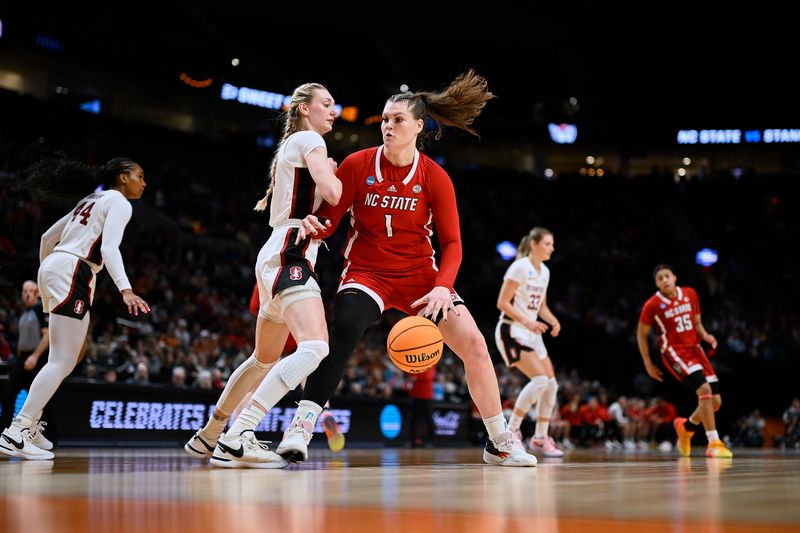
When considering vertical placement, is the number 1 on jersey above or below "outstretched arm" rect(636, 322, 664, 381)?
above

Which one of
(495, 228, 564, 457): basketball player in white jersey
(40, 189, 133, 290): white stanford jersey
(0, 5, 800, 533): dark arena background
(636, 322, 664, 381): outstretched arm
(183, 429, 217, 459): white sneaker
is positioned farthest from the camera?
(636, 322, 664, 381): outstretched arm

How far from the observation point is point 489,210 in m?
32.5

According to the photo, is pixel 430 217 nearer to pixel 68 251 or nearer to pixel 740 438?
pixel 68 251

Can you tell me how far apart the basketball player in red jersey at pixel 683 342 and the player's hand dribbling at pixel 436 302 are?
225 inches

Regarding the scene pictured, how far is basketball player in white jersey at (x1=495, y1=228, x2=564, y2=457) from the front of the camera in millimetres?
9445

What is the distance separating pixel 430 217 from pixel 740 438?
64.3 ft

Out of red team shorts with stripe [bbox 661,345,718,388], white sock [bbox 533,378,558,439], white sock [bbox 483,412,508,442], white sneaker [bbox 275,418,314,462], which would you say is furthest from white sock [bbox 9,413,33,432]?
red team shorts with stripe [bbox 661,345,718,388]

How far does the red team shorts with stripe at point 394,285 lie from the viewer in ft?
17.2

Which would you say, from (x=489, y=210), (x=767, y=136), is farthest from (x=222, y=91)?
(x=767, y=136)

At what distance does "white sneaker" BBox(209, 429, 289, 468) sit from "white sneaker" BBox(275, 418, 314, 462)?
66 millimetres

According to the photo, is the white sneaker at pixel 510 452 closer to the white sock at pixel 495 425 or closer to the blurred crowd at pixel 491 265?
the white sock at pixel 495 425

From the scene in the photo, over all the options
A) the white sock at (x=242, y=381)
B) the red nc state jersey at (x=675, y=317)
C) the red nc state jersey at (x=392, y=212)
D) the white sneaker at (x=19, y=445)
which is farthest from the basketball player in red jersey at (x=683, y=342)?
the white sneaker at (x=19, y=445)

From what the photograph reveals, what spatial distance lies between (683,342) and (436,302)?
6.05m

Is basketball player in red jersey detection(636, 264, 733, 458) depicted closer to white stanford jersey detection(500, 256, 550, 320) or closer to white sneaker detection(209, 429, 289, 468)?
white stanford jersey detection(500, 256, 550, 320)
